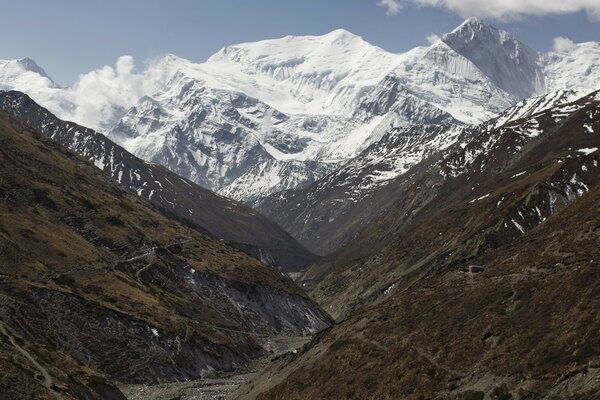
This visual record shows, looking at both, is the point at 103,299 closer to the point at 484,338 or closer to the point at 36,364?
the point at 36,364

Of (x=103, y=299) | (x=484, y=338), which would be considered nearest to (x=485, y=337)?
(x=484, y=338)

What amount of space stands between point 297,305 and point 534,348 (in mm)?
141713

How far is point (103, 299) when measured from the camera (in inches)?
5118

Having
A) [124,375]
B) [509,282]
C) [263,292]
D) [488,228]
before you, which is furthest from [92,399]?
[488,228]

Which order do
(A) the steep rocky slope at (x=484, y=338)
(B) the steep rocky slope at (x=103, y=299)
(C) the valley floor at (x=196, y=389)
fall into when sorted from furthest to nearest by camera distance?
1. (C) the valley floor at (x=196, y=389)
2. (B) the steep rocky slope at (x=103, y=299)
3. (A) the steep rocky slope at (x=484, y=338)

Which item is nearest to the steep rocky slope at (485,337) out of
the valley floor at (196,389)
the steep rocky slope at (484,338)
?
the steep rocky slope at (484,338)

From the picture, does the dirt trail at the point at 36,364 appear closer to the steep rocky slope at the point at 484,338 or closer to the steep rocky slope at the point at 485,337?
the steep rocky slope at the point at 484,338

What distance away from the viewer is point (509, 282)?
77062 millimetres

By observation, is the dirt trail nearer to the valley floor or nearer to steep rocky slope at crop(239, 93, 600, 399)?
the valley floor

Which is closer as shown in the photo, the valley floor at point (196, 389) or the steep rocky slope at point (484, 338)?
the steep rocky slope at point (484, 338)

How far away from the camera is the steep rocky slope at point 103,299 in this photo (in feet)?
300

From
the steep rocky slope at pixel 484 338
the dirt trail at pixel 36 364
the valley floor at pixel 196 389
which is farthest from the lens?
the valley floor at pixel 196 389

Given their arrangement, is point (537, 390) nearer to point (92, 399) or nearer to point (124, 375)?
point (92, 399)

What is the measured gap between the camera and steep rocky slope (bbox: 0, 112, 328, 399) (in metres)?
91.6
